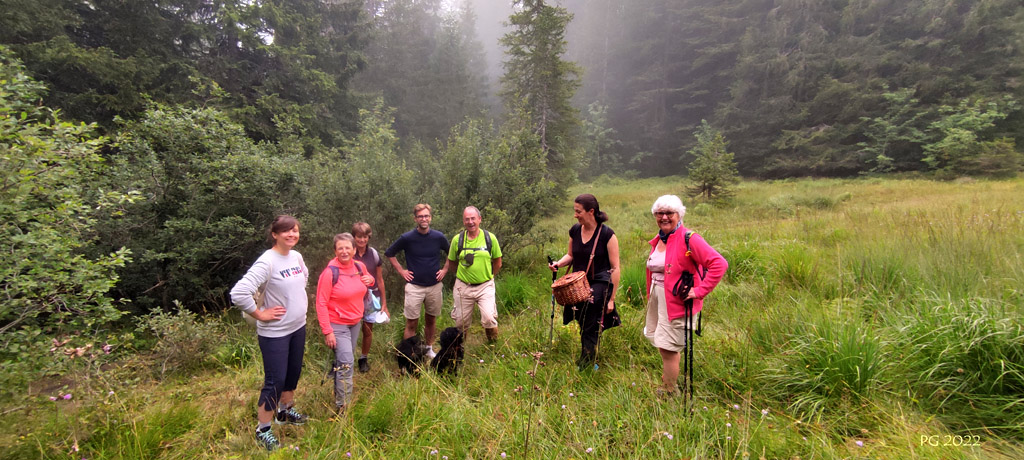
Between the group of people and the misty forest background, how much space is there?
210cm

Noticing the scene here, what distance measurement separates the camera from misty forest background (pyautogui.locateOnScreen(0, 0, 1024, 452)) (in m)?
4.30

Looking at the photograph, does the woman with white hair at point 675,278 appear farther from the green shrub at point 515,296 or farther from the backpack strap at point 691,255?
the green shrub at point 515,296

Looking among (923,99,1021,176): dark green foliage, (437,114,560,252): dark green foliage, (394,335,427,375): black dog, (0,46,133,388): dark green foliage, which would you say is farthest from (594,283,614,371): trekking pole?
(923,99,1021,176): dark green foliage

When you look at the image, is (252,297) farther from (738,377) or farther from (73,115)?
(73,115)

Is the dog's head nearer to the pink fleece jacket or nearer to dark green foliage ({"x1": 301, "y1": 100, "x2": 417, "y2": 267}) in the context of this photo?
the pink fleece jacket

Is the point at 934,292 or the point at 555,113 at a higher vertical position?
the point at 555,113

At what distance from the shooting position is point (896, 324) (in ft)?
10.2

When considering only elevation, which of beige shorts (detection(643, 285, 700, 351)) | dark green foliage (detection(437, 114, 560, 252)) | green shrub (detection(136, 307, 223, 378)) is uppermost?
dark green foliage (detection(437, 114, 560, 252))

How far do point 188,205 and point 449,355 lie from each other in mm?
6165

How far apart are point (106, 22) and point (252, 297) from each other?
1562 centimetres

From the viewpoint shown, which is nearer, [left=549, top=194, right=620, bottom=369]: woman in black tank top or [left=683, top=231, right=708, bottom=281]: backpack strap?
[left=683, top=231, right=708, bottom=281]: backpack strap

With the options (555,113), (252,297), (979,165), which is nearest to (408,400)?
(252,297)

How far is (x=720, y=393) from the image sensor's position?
300 centimetres

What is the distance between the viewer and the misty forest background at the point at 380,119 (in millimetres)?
4297
